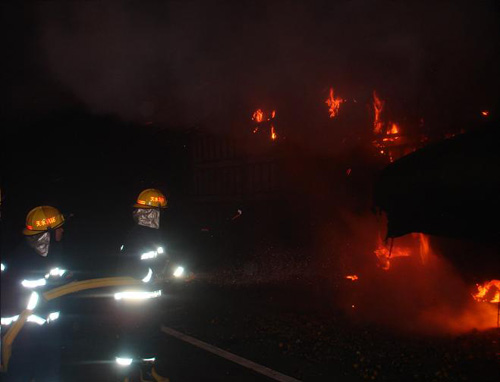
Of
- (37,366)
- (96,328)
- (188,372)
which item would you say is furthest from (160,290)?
(188,372)

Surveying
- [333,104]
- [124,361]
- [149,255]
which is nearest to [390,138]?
[333,104]

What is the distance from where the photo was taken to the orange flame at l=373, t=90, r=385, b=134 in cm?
838

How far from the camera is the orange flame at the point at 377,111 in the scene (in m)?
8.38

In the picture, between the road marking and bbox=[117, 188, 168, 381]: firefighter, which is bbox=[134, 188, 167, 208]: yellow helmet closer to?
bbox=[117, 188, 168, 381]: firefighter

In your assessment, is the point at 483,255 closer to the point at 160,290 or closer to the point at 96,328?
the point at 160,290

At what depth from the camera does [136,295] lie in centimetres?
362

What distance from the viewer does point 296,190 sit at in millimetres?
10555

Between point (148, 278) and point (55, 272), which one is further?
point (55, 272)

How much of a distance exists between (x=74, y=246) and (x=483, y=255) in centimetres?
1475

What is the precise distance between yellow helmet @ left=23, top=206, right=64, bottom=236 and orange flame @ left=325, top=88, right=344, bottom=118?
6564 millimetres

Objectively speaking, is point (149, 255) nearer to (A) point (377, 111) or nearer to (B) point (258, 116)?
(A) point (377, 111)

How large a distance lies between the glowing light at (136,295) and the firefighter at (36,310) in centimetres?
46

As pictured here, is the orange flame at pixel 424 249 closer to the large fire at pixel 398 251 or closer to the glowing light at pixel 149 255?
the large fire at pixel 398 251

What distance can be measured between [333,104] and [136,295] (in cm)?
681
